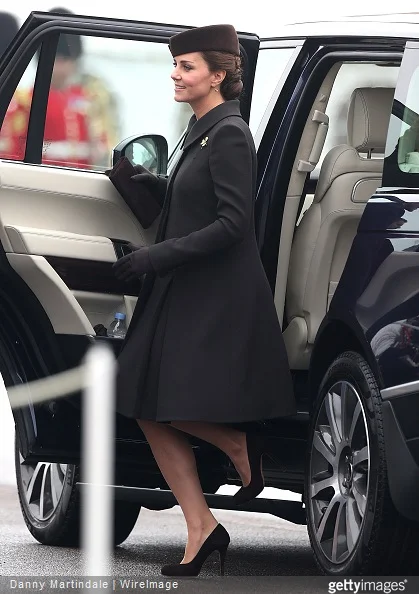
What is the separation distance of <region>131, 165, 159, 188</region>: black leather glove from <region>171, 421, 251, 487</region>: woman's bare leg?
2.98 ft

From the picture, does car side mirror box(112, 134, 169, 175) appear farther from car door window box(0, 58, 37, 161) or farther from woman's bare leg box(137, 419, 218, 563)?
woman's bare leg box(137, 419, 218, 563)

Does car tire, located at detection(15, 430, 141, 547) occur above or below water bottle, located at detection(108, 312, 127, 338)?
below

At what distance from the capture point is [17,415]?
6422 mm

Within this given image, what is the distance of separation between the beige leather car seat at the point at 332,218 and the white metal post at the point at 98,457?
0.77m

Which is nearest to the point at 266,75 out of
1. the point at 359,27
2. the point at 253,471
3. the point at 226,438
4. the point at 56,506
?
the point at 359,27

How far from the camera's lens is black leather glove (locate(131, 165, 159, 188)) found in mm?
6090

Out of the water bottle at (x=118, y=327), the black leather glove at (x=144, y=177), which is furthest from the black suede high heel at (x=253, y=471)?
A: the black leather glove at (x=144, y=177)

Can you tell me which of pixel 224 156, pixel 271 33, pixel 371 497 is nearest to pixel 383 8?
pixel 271 33

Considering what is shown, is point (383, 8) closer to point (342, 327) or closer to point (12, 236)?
point (342, 327)

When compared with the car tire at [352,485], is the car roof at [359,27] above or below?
above

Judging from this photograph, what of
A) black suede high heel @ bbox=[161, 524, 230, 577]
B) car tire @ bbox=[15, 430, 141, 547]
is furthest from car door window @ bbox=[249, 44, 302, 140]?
car tire @ bbox=[15, 430, 141, 547]

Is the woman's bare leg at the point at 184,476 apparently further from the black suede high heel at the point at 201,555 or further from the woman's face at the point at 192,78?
the woman's face at the point at 192,78

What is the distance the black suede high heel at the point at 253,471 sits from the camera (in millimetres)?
6031

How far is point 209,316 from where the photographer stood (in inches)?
228
